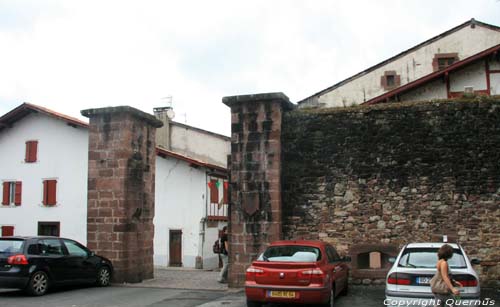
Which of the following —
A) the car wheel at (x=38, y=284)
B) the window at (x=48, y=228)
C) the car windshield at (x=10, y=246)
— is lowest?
the car wheel at (x=38, y=284)

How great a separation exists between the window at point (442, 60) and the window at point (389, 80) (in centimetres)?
210

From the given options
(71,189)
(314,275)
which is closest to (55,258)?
(314,275)

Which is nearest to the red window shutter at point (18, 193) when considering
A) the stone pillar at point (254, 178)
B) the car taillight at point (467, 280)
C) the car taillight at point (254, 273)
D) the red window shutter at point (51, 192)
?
the red window shutter at point (51, 192)

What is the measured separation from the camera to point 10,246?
1295cm

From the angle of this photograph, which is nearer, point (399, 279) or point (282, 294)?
point (399, 279)

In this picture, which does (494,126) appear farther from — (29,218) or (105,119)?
(29,218)

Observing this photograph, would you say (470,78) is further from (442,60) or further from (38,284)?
(38,284)

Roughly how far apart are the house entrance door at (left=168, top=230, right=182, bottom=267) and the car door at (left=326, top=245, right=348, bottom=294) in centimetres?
1485

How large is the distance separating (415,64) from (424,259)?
24037 millimetres

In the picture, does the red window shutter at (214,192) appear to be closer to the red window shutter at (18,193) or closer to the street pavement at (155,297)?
the red window shutter at (18,193)

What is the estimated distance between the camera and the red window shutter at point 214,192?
87.4 feet

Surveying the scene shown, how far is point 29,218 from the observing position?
27.0m

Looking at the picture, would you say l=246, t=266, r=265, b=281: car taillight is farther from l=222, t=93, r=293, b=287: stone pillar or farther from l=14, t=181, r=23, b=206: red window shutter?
l=14, t=181, r=23, b=206: red window shutter

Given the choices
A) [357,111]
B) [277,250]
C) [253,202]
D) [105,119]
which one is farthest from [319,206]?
[105,119]
